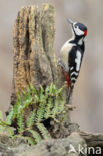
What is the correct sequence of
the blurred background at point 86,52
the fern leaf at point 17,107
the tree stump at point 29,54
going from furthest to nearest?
the blurred background at point 86,52
the tree stump at point 29,54
the fern leaf at point 17,107

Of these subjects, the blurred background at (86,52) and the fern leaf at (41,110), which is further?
the blurred background at (86,52)

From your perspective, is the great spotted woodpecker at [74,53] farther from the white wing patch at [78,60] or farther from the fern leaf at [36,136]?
the fern leaf at [36,136]

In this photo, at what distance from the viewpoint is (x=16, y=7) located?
966 centimetres

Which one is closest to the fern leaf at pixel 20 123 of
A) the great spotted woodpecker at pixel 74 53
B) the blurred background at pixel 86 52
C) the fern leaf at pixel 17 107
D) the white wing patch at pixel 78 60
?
the fern leaf at pixel 17 107

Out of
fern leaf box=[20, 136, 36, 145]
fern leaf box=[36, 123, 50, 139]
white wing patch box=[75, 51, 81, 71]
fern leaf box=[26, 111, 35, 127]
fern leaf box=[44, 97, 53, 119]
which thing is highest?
white wing patch box=[75, 51, 81, 71]

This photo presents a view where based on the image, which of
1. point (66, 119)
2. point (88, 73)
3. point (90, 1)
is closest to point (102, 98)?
point (88, 73)

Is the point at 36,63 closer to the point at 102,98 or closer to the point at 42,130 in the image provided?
the point at 42,130

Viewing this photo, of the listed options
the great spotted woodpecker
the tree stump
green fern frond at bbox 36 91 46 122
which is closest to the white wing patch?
the great spotted woodpecker

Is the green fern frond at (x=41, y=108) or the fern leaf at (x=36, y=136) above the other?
the green fern frond at (x=41, y=108)

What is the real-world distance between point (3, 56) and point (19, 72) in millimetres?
5518

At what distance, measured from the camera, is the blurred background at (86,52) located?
31.5 feet

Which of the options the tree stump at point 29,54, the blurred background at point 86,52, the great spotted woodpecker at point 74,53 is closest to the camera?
the tree stump at point 29,54

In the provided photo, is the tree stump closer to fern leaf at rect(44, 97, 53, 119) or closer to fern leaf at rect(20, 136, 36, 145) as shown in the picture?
fern leaf at rect(44, 97, 53, 119)

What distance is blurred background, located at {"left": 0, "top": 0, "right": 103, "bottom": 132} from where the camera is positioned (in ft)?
31.5
